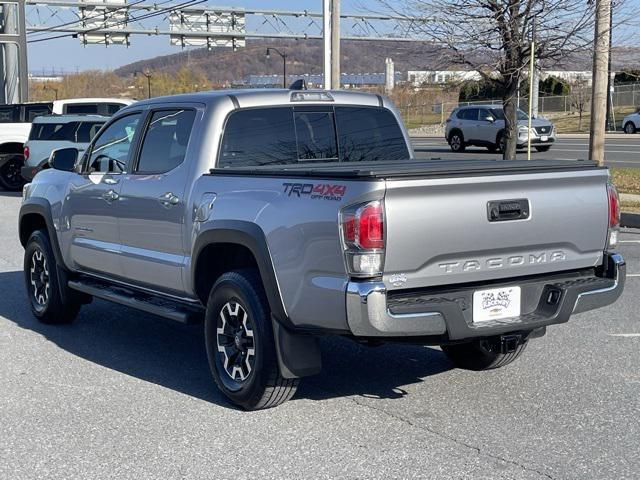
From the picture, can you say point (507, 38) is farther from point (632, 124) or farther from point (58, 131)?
point (632, 124)

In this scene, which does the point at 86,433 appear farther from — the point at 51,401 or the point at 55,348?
the point at 55,348

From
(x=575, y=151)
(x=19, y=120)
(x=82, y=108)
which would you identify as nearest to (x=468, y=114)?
(x=575, y=151)

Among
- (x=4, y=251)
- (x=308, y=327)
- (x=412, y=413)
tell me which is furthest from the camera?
(x=4, y=251)

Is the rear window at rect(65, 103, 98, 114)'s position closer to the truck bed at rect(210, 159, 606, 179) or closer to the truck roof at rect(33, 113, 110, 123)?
the truck roof at rect(33, 113, 110, 123)

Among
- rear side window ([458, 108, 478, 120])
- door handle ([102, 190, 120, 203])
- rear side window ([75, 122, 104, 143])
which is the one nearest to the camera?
door handle ([102, 190, 120, 203])

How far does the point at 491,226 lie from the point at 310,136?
198cm

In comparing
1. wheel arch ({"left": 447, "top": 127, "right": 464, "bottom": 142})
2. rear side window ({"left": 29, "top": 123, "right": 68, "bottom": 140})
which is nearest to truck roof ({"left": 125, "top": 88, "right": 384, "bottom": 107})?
rear side window ({"left": 29, "top": 123, "right": 68, "bottom": 140})

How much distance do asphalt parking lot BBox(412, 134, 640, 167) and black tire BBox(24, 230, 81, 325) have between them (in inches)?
824

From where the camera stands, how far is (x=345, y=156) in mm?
7047

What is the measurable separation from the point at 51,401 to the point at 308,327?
1.89m

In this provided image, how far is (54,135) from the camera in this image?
2025 cm

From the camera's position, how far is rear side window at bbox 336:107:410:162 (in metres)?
7.08

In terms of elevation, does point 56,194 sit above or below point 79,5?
below

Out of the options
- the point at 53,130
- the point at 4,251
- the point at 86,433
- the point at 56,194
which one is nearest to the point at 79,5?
the point at 53,130
